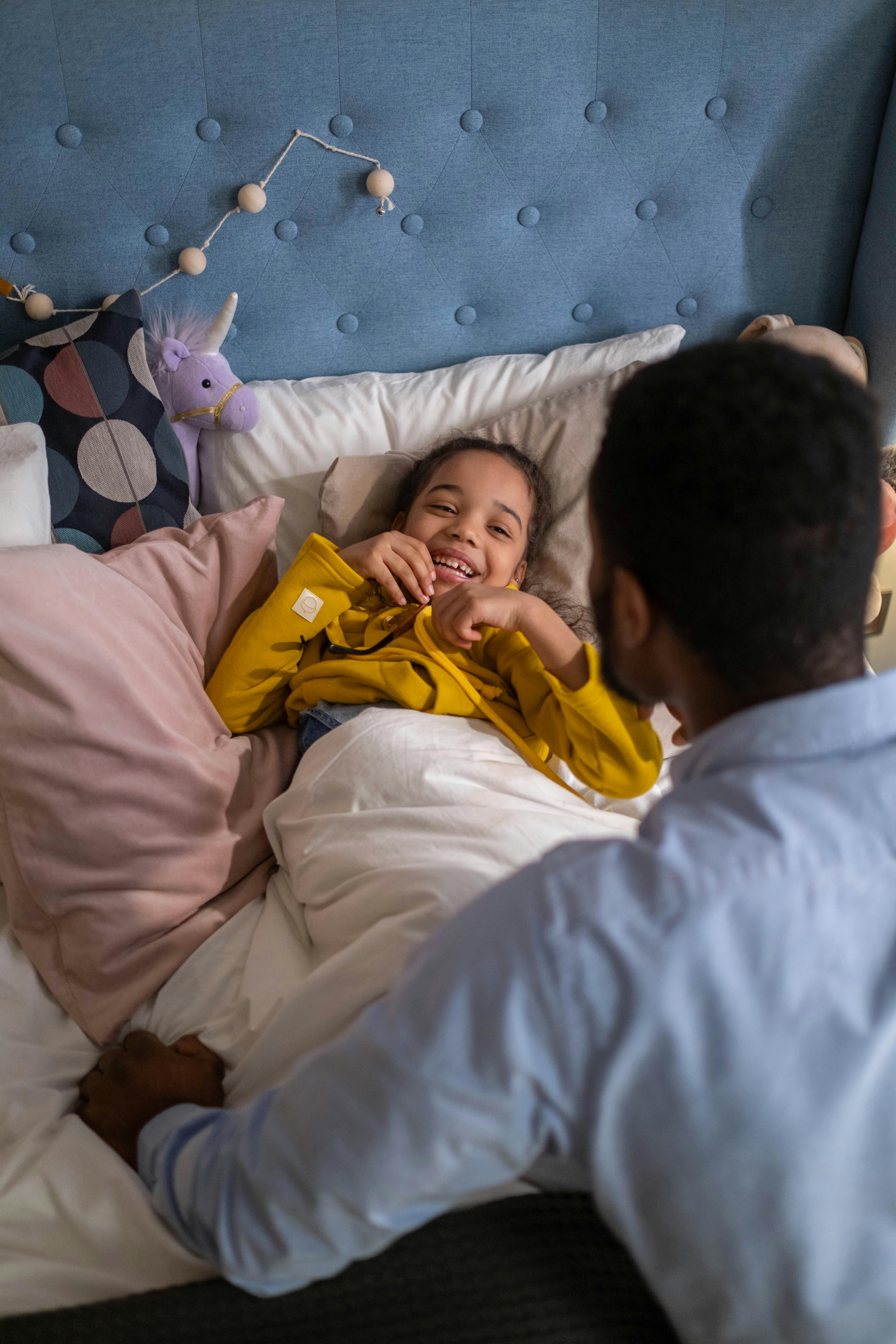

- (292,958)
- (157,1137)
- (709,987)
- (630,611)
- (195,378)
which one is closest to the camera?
(709,987)

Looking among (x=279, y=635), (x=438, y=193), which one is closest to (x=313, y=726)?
(x=279, y=635)

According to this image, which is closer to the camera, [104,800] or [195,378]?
[104,800]

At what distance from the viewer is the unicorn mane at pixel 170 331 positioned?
160cm

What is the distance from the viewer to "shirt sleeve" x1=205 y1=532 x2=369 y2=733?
1.35 metres

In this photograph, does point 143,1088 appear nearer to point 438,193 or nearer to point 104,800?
point 104,800

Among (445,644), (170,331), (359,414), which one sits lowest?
(445,644)

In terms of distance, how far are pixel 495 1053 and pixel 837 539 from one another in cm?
39

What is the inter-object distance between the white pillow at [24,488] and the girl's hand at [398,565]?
481mm

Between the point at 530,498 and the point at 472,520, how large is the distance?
0.51 ft

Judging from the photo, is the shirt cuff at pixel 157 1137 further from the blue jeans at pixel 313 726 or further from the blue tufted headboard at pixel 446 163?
the blue tufted headboard at pixel 446 163

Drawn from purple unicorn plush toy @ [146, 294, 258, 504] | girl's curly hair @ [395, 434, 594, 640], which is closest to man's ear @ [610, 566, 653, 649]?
girl's curly hair @ [395, 434, 594, 640]

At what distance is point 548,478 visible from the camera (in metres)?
1.60

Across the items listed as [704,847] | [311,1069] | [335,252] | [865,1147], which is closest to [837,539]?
[704,847]

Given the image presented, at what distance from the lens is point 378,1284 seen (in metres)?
0.73
